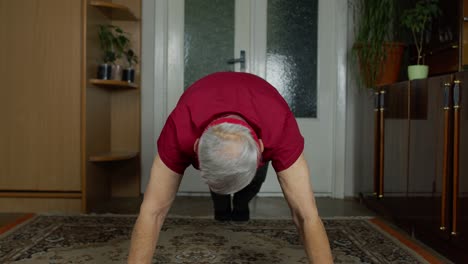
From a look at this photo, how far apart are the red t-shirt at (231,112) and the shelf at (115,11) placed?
1914mm

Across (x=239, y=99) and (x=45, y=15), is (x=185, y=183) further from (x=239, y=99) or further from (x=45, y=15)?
(x=239, y=99)

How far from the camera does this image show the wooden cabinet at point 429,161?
1.88m

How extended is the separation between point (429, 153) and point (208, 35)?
80.8 inches

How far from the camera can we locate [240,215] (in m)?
2.67

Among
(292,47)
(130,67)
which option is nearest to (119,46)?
(130,67)

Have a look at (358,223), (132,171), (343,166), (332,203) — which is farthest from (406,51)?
(132,171)

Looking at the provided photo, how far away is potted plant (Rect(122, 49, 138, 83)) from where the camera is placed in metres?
3.40

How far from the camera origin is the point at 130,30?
3.60 meters

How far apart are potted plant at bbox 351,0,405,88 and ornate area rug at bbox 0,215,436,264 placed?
3.36ft

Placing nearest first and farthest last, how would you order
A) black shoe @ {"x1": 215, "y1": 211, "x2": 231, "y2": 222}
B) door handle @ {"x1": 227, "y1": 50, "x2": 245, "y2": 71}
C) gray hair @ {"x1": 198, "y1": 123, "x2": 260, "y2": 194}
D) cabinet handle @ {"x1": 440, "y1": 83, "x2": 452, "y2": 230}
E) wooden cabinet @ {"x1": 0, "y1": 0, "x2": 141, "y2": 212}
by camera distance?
gray hair @ {"x1": 198, "y1": 123, "x2": 260, "y2": 194}, cabinet handle @ {"x1": 440, "y1": 83, "x2": 452, "y2": 230}, black shoe @ {"x1": 215, "y1": 211, "x2": 231, "y2": 222}, wooden cabinet @ {"x1": 0, "y1": 0, "x2": 141, "y2": 212}, door handle @ {"x1": 227, "y1": 50, "x2": 245, "y2": 71}

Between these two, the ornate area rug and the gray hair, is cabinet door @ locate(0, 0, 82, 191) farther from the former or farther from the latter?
the gray hair

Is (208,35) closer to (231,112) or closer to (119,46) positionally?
(119,46)

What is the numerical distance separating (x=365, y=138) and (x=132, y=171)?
178 cm

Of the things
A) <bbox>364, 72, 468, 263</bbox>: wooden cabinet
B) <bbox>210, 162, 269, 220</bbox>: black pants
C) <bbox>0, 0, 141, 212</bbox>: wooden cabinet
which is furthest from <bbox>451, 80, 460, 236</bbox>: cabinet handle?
<bbox>0, 0, 141, 212</bbox>: wooden cabinet
